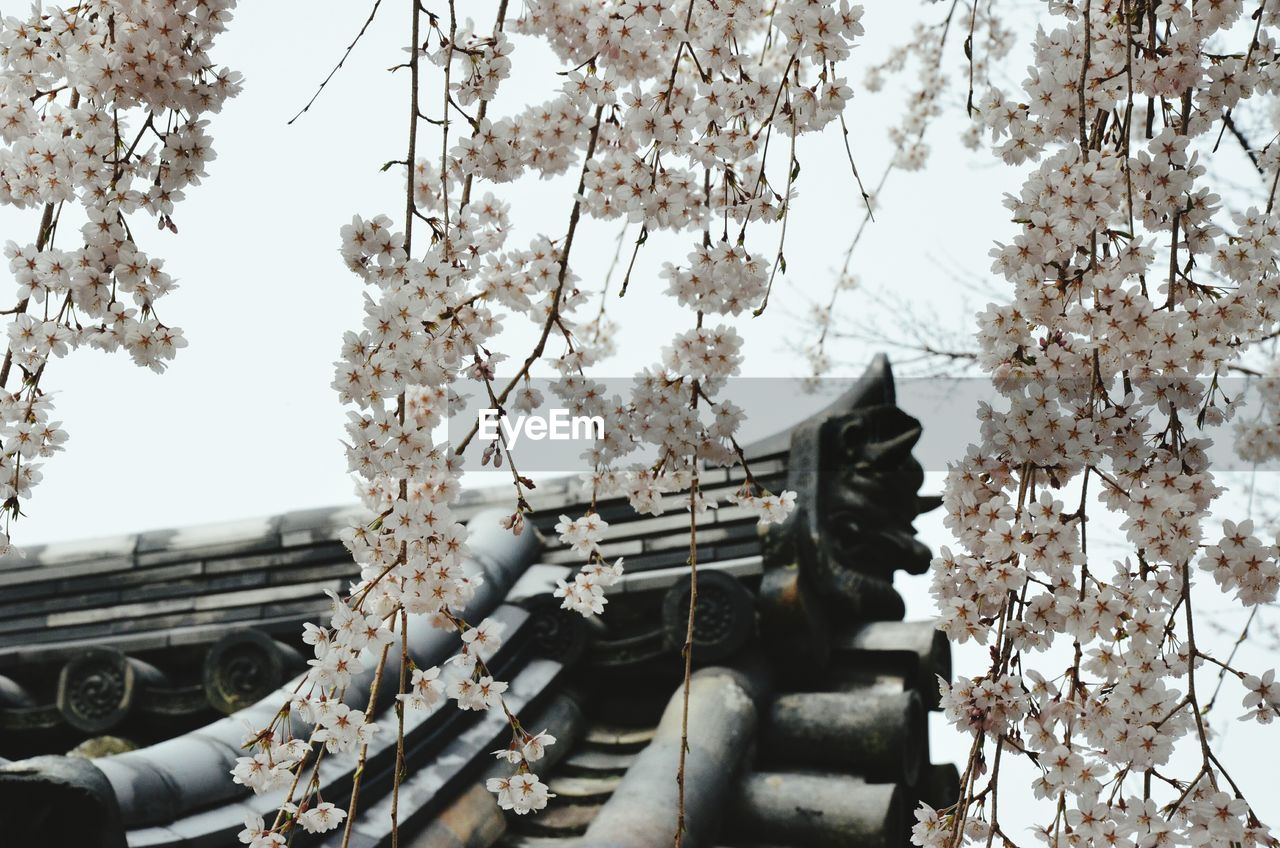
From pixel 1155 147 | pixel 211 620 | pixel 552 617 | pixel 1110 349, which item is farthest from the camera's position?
pixel 211 620

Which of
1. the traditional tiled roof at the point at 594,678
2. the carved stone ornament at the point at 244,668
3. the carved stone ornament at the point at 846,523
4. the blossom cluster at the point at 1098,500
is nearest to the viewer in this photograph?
the blossom cluster at the point at 1098,500

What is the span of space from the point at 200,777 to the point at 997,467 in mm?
1907

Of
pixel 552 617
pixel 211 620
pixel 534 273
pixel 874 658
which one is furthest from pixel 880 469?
pixel 211 620

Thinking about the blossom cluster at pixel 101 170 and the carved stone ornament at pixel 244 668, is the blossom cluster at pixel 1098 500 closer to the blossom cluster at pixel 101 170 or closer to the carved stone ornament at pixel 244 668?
the blossom cluster at pixel 101 170

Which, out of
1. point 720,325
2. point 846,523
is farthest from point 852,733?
point 720,325

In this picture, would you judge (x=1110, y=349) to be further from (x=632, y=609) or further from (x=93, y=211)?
(x=632, y=609)

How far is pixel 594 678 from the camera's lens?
3.53 meters

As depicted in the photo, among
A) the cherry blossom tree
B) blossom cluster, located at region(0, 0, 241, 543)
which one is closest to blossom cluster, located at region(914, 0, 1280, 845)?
the cherry blossom tree

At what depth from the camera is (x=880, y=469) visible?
3.74 meters

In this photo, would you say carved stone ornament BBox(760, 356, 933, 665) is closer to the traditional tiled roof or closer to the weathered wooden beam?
the traditional tiled roof

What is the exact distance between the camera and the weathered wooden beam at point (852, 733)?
3.10 metres

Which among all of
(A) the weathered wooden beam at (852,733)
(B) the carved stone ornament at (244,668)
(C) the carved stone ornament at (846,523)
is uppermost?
(C) the carved stone ornament at (846,523)

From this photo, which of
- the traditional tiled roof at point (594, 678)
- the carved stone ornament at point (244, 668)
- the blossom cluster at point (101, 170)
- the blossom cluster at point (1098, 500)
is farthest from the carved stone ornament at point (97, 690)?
the blossom cluster at point (1098, 500)

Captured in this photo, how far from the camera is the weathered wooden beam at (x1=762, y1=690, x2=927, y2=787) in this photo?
3.10m
